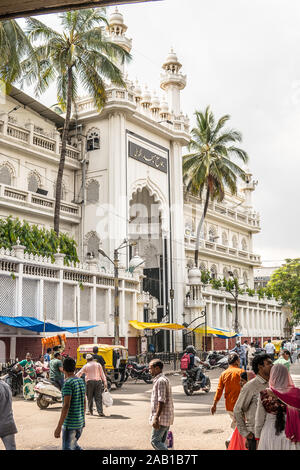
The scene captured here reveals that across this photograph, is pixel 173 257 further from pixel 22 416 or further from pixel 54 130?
pixel 22 416

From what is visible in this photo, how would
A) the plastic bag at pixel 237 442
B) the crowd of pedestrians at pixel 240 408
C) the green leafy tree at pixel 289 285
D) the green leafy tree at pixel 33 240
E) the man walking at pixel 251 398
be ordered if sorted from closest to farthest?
the crowd of pedestrians at pixel 240 408
the man walking at pixel 251 398
the plastic bag at pixel 237 442
the green leafy tree at pixel 33 240
the green leafy tree at pixel 289 285

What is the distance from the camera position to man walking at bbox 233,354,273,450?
512cm

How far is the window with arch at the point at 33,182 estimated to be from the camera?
2863cm

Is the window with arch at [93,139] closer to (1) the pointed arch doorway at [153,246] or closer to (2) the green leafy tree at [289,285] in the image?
(1) the pointed arch doorway at [153,246]

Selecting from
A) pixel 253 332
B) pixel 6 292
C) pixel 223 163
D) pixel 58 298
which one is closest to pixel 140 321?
pixel 58 298

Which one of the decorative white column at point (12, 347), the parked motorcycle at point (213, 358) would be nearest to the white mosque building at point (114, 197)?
the decorative white column at point (12, 347)

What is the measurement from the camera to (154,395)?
6090 millimetres

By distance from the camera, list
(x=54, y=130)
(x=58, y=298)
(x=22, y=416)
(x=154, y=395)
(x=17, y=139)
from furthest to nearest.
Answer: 1. (x=54, y=130)
2. (x=17, y=139)
3. (x=58, y=298)
4. (x=22, y=416)
5. (x=154, y=395)

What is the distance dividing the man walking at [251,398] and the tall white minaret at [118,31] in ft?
92.0

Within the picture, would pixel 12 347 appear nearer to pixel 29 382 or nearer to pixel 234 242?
pixel 29 382

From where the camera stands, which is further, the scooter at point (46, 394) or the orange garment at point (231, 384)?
the scooter at point (46, 394)
